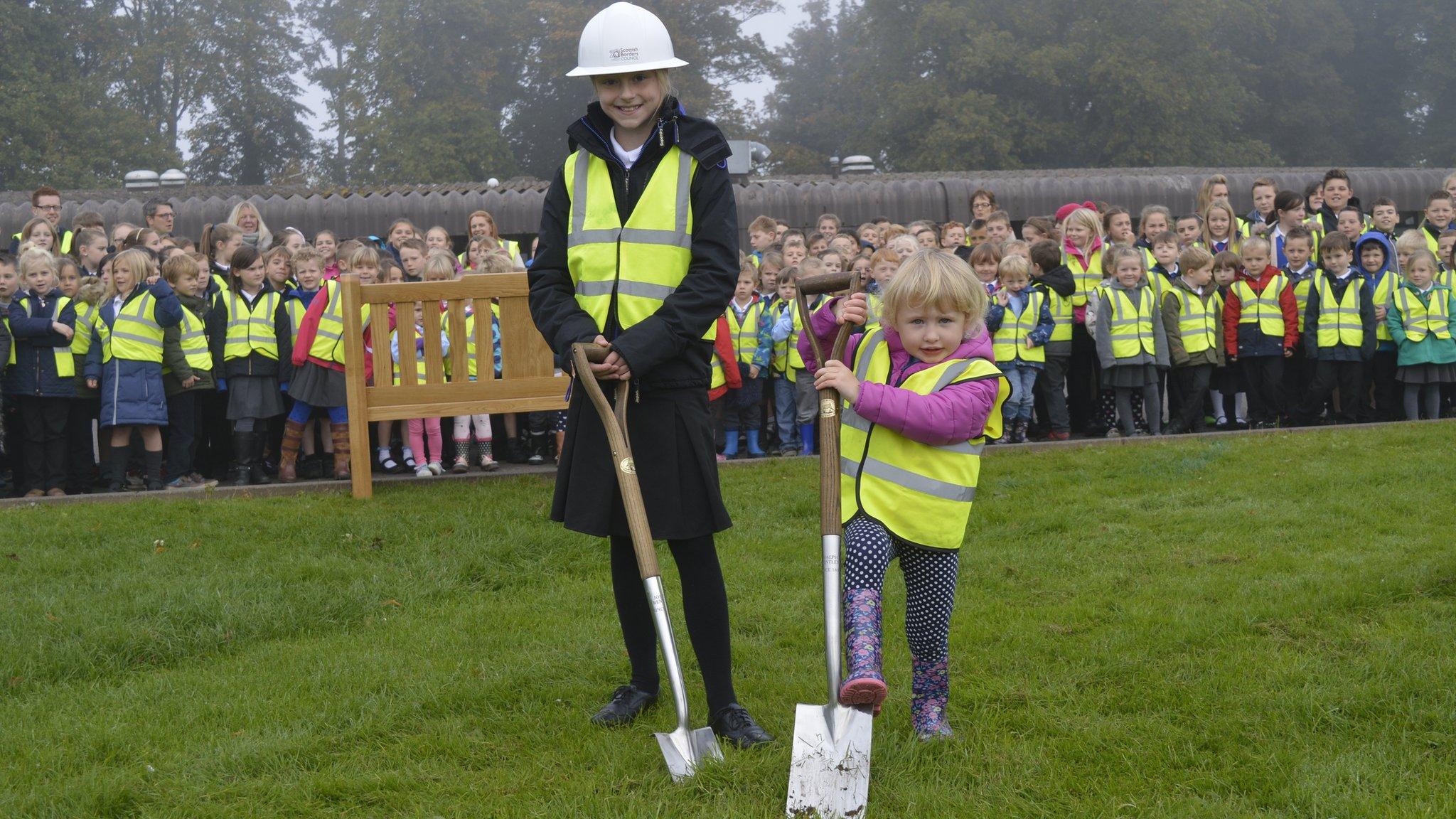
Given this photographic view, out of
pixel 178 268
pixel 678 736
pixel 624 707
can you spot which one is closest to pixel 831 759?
pixel 678 736

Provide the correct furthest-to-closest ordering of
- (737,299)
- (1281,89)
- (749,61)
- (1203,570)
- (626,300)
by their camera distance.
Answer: (1281,89)
(749,61)
(737,299)
(1203,570)
(626,300)

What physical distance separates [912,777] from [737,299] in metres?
7.38

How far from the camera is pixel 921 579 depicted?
177 inches

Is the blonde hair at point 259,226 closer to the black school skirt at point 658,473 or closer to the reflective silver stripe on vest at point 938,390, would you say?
the black school skirt at point 658,473

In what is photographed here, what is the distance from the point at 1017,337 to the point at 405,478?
4646mm

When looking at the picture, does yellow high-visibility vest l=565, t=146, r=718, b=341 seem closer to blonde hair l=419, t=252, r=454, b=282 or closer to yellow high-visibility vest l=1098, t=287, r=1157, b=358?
blonde hair l=419, t=252, r=454, b=282

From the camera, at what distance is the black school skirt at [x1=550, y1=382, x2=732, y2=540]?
454 centimetres

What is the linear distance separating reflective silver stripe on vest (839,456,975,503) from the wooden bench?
4672 mm

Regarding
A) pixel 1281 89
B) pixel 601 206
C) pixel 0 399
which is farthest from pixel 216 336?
pixel 1281 89

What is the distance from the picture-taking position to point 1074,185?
969 inches

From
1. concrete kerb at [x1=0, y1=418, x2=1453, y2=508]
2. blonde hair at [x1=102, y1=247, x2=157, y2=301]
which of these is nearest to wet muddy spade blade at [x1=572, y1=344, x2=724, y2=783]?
concrete kerb at [x1=0, y1=418, x2=1453, y2=508]

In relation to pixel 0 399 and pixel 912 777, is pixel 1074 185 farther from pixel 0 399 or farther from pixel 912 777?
pixel 912 777

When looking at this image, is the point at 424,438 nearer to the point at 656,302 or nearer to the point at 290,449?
the point at 290,449

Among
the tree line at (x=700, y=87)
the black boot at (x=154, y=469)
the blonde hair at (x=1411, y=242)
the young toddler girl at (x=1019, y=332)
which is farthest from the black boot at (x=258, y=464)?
the tree line at (x=700, y=87)
